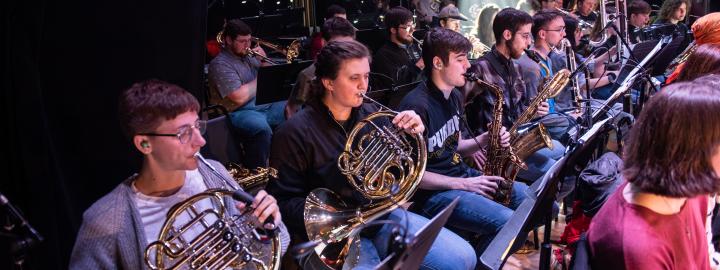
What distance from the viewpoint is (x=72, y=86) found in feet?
8.51

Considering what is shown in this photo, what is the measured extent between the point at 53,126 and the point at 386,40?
3918mm

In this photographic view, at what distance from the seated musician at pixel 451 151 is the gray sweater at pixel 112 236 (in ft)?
5.32

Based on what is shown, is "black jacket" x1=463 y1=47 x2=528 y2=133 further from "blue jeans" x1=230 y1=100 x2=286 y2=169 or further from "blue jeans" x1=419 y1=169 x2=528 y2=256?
"blue jeans" x1=230 y1=100 x2=286 y2=169

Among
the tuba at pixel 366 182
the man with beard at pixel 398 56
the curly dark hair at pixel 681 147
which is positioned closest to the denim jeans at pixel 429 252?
the tuba at pixel 366 182

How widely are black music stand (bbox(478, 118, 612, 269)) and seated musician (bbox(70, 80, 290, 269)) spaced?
0.75 meters

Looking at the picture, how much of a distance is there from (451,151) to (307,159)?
1068 millimetres

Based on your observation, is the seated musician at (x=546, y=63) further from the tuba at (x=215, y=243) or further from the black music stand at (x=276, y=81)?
the tuba at (x=215, y=243)

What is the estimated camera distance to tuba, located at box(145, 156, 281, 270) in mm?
2006

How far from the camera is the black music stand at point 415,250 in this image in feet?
5.32

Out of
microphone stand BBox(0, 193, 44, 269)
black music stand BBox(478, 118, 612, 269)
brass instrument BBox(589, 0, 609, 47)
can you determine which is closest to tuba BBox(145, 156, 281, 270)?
microphone stand BBox(0, 193, 44, 269)

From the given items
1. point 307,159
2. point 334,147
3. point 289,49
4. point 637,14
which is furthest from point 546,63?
point 637,14

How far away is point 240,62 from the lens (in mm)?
5164

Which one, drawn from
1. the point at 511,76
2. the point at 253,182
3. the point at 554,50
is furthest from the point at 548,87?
the point at 253,182

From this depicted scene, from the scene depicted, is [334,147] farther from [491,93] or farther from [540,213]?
[491,93]
